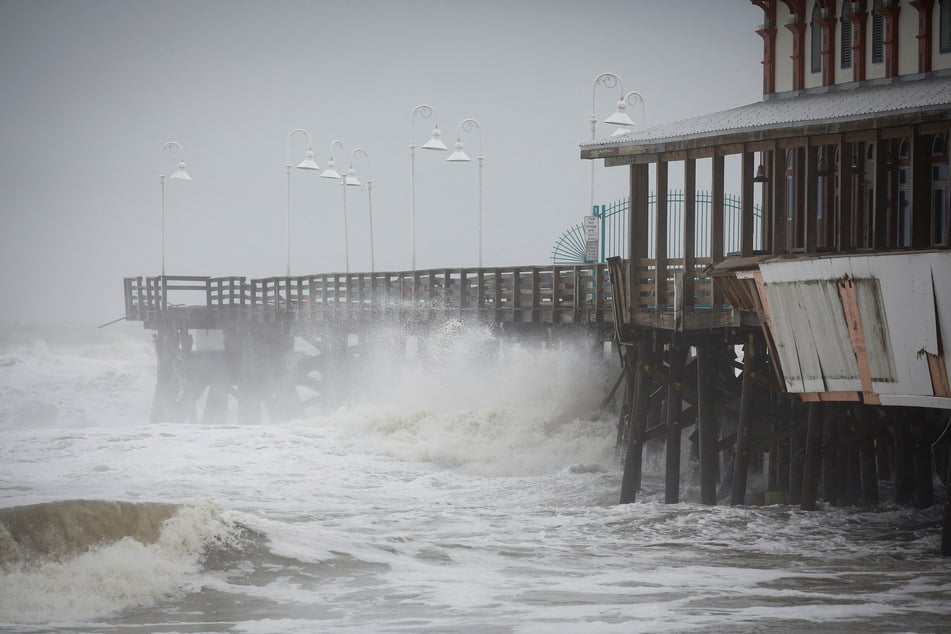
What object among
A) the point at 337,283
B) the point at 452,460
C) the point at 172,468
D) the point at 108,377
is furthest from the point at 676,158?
the point at 108,377

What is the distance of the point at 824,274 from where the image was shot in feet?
56.6

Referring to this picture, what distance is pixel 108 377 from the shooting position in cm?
6994

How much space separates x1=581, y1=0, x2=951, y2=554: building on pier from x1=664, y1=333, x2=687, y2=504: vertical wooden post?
1.8 inches

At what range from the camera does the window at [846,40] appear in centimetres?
2512

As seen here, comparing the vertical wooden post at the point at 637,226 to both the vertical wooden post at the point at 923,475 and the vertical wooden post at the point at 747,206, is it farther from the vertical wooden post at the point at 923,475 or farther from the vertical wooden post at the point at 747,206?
the vertical wooden post at the point at 923,475

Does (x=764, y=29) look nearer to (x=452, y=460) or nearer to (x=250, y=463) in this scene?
(x=452, y=460)

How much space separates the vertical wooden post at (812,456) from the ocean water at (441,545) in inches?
11.0

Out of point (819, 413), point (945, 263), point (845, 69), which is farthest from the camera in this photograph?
point (845, 69)

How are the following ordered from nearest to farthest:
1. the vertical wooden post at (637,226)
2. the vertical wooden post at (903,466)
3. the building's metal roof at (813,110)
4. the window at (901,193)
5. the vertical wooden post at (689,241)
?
the building's metal roof at (813,110)
the vertical wooden post at (903,466)
the vertical wooden post at (689,241)
the vertical wooden post at (637,226)
the window at (901,193)

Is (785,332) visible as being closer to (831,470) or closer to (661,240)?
(661,240)

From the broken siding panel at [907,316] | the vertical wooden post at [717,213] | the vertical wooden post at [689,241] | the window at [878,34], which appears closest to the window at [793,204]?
the window at [878,34]

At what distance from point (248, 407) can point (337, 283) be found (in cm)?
583

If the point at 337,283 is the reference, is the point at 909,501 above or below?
below

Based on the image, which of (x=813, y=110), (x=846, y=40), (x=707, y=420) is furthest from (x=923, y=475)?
(x=846, y=40)
